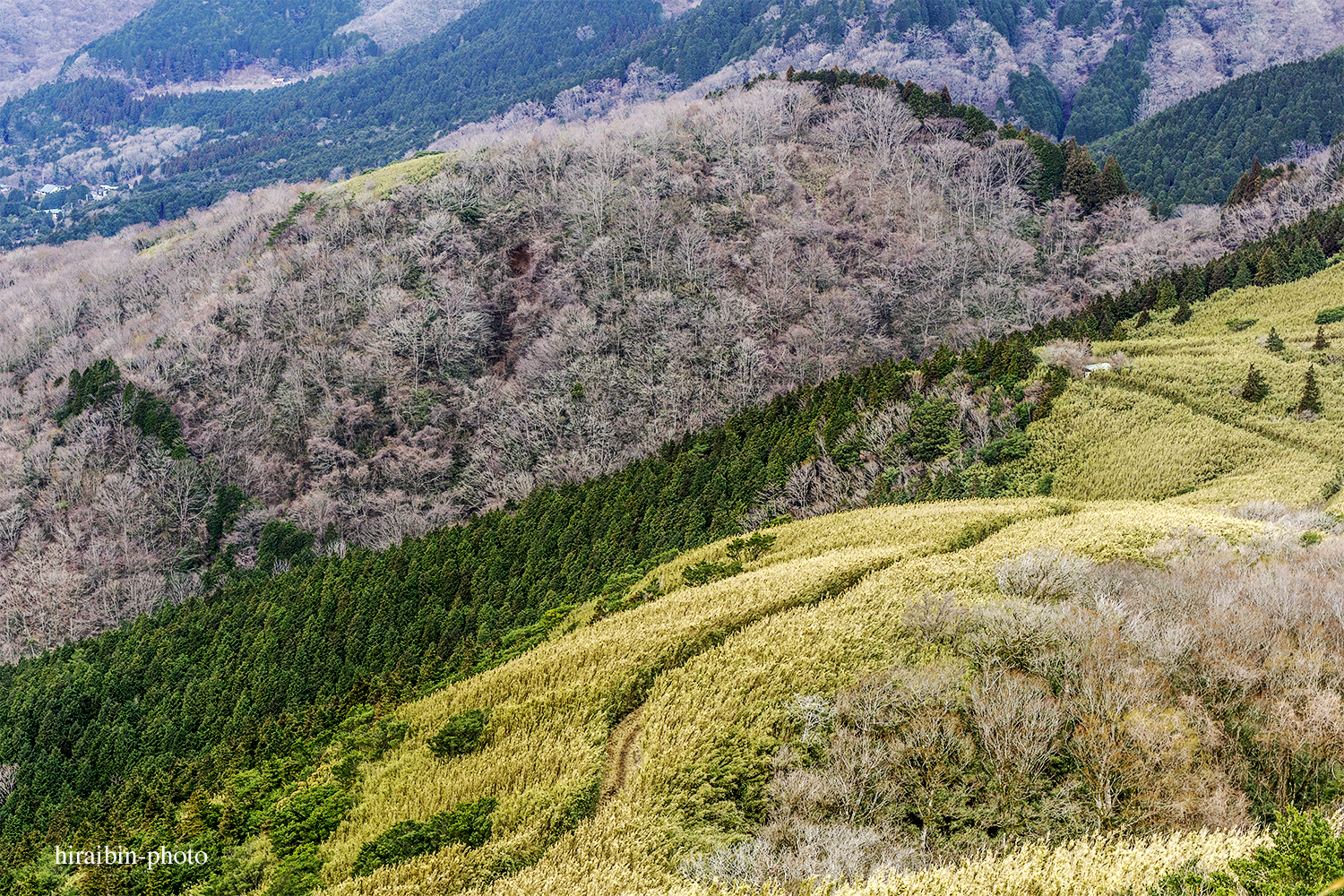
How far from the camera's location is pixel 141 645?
4488 cm

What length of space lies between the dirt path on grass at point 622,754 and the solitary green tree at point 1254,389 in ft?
119

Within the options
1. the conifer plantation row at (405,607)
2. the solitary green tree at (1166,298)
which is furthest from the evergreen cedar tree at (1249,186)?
the conifer plantation row at (405,607)

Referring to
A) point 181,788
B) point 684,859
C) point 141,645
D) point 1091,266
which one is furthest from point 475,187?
point 684,859

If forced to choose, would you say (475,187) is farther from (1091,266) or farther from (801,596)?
(801,596)

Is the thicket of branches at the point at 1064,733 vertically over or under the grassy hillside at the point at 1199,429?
over

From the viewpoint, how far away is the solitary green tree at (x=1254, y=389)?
118 feet

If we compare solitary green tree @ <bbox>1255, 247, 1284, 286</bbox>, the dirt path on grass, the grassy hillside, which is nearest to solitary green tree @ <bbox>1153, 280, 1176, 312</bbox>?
solitary green tree @ <bbox>1255, 247, 1284, 286</bbox>

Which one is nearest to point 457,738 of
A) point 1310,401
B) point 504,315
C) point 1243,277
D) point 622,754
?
point 622,754

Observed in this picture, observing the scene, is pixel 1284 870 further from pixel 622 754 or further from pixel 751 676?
pixel 622 754

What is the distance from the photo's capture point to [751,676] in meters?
15.8

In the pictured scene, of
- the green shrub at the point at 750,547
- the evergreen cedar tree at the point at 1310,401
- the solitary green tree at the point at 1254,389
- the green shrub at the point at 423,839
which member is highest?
the green shrub at the point at 423,839

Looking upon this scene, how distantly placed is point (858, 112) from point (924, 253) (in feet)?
95.3

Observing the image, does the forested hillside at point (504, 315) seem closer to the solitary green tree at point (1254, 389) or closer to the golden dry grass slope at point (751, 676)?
the solitary green tree at point (1254, 389)

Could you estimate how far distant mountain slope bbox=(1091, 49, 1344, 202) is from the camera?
9831 centimetres
